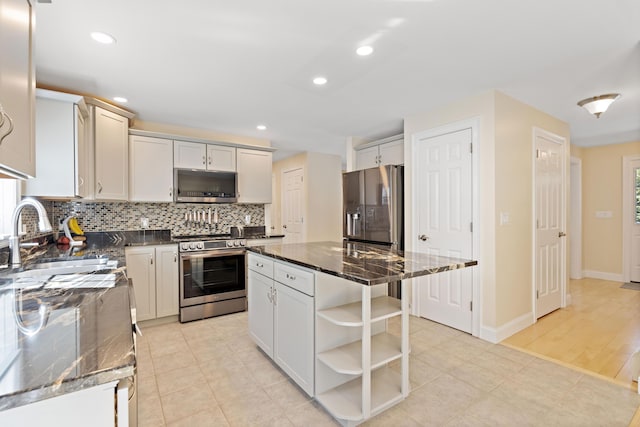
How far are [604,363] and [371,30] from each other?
3.05 m

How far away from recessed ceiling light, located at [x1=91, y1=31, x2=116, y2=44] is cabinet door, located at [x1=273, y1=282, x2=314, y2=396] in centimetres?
198

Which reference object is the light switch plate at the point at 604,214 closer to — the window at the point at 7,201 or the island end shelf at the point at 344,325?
the island end shelf at the point at 344,325

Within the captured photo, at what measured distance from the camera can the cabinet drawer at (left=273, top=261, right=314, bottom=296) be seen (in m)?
1.87

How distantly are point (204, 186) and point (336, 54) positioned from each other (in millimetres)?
2463

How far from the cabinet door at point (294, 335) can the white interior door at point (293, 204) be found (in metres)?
3.51

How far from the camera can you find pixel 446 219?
3135 millimetres

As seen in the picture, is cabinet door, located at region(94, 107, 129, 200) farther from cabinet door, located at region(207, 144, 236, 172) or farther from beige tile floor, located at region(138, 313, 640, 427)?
beige tile floor, located at region(138, 313, 640, 427)

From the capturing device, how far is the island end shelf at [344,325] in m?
1.64

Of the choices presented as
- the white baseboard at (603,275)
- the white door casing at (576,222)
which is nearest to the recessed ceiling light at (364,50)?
the white door casing at (576,222)

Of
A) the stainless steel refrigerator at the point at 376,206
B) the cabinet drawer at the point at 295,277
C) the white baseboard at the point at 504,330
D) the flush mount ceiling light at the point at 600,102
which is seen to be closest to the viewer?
the cabinet drawer at the point at 295,277

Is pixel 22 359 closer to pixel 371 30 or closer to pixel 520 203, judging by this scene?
pixel 371 30

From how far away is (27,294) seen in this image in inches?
48.9

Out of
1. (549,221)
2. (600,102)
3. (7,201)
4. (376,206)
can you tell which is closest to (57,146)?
(7,201)

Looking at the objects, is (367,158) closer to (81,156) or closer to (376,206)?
(376,206)
